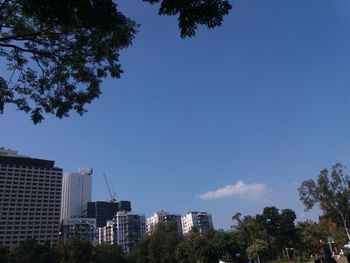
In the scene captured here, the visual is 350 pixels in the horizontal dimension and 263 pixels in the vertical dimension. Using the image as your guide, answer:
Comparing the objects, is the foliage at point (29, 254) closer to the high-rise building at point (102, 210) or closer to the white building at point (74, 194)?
the high-rise building at point (102, 210)

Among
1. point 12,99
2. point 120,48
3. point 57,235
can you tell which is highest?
point 57,235

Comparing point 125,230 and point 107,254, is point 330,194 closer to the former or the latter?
point 107,254

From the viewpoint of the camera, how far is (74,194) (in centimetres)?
19375

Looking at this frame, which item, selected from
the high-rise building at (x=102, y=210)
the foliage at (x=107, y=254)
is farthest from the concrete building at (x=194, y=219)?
the foliage at (x=107, y=254)

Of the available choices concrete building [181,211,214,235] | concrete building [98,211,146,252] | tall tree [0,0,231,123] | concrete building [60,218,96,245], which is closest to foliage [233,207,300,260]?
tall tree [0,0,231,123]

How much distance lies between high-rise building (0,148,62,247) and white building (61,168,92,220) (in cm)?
7313

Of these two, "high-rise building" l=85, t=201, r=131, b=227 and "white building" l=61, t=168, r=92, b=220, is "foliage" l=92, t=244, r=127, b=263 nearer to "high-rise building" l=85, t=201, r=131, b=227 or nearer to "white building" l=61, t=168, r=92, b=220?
"high-rise building" l=85, t=201, r=131, b=227

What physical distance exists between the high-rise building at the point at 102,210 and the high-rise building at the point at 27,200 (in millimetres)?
52875

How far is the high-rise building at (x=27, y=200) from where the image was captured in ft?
368

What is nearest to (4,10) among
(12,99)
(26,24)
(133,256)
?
(26,24)

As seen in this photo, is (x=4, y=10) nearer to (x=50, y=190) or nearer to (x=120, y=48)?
(x=120, y=48)

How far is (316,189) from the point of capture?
4347cm

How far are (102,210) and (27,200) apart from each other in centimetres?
6300

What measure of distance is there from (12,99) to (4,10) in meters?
2.88
